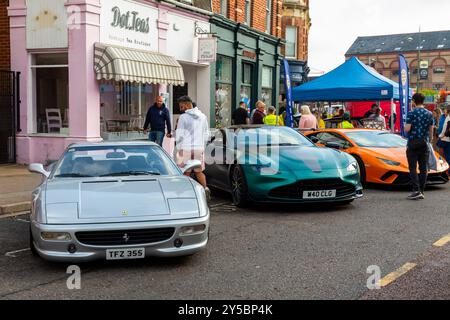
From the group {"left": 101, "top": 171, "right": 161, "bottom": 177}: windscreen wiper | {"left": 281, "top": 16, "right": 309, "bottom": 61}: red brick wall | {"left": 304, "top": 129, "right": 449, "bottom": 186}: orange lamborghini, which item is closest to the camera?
{"left": 101, "top": 171, "right": 161, "bottom": 177}: windscreen wiper

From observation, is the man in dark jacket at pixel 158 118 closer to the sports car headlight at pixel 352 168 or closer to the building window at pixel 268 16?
the sports car headlight at pixel 352 168

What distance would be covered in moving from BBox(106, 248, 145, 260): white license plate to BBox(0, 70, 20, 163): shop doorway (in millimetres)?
9850

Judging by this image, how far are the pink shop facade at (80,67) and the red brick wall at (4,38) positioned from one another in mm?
350

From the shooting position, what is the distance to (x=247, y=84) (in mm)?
22172

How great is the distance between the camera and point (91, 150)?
639cm

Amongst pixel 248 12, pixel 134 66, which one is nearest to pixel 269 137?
pixel 134 66

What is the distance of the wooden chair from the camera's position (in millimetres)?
13781

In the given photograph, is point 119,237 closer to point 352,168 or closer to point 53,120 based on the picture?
point 352,168

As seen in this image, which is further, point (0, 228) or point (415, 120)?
point (415, 120)

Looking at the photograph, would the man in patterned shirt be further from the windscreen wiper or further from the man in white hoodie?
the windscreen wiper

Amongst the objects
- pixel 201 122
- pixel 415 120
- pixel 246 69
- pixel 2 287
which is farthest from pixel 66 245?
pixel 246 69

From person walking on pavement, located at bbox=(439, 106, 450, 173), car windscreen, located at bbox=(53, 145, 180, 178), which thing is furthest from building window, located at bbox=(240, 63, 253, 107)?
car windscreen, located at bbox=(53, 145, 180, 178)
